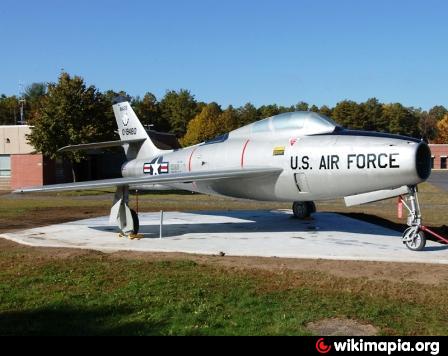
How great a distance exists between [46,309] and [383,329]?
440 centimetres

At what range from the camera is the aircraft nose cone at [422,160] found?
10562mm

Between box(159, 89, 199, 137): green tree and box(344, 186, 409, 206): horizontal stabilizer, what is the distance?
281ft

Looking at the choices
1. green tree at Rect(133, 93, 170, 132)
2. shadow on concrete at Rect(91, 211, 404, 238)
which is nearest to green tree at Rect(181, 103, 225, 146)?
green tree at Rect(133, 93, 170, 132)

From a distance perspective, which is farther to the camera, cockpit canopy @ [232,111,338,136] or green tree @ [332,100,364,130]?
green tree @ [332,100,364,130]

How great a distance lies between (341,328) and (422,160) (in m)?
5.85

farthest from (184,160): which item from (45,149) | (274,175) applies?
(45,149)

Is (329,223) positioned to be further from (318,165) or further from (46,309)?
(46,309)

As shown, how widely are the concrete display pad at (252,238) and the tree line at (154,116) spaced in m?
20.4

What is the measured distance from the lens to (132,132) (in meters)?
17.7

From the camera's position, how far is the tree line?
35625 millimetres

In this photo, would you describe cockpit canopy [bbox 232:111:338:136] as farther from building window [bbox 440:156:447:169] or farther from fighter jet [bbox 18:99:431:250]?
building window [bbox 440:156:447:169]

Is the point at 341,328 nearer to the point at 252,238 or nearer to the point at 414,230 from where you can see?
the point at 414,230

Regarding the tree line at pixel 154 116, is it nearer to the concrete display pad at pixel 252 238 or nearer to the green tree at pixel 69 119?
the green tree at pixel 69 119

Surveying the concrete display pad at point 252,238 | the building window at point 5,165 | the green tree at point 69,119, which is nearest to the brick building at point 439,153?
the green tree at point 69,119
